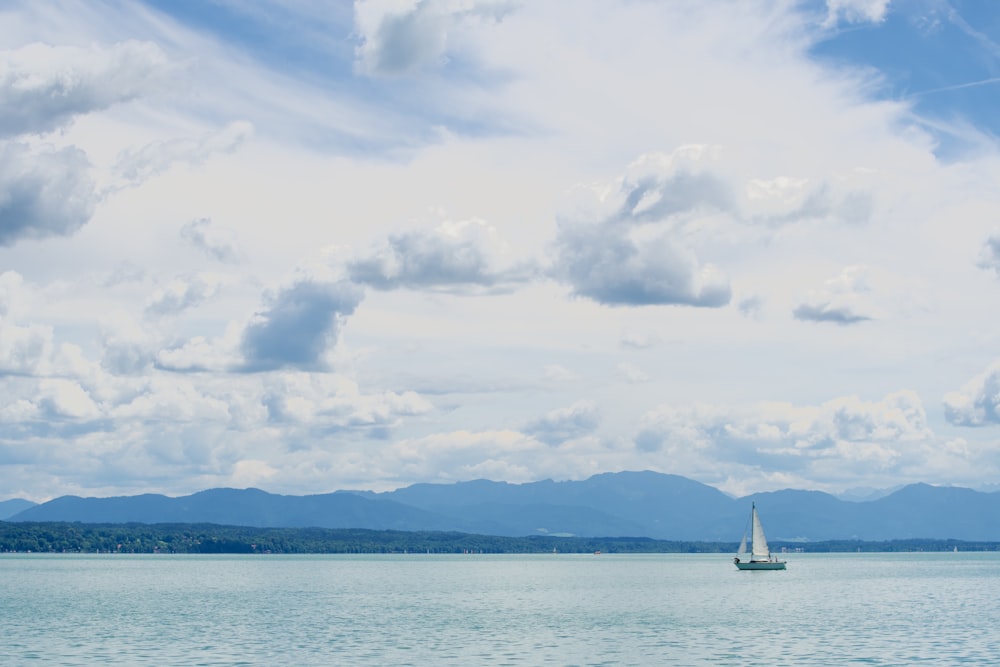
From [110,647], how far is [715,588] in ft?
429

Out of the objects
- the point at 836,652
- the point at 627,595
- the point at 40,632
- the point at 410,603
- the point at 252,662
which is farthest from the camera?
the point at 627,595

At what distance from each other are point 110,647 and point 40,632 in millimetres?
17479

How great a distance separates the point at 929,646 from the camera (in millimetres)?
90625

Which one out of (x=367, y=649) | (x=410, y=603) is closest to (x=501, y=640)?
(x=367, y=649)

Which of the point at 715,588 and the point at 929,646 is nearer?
the point at 929,646

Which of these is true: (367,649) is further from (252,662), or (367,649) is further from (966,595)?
(966,595)

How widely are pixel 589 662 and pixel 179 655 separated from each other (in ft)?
99.8

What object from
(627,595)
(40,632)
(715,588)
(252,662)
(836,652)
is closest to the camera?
(252,662)

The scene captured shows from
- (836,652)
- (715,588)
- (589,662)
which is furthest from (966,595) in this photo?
(589,662)

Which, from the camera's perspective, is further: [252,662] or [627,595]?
[627,595]

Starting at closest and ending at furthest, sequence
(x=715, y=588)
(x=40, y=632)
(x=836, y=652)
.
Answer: (x=836, y=652)
(x=40, y=632)
(x=715, y=588)

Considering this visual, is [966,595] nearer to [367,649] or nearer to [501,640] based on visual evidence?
[501,640]

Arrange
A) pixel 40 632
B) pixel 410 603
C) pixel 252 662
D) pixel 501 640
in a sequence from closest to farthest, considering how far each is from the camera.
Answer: pixel 252 662 → pixel 501 640 → pixel 40 632 → pixel 410 603

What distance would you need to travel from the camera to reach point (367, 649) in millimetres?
89188
